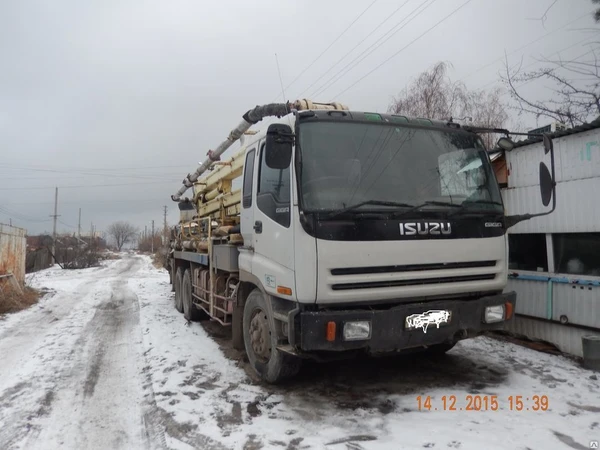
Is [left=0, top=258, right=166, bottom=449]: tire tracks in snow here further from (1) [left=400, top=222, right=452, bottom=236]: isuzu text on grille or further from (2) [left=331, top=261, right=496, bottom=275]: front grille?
(1) [left=400, top=222, right=452, bottom=236]: isuzu text on grille

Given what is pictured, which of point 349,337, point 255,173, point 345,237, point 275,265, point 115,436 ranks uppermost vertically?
point 255,173

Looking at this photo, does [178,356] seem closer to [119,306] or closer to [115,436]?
[115,436]

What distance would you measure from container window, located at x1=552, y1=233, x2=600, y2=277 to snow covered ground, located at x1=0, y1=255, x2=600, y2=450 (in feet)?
3.73

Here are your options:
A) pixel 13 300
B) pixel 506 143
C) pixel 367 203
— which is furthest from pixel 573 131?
pixel 13 300

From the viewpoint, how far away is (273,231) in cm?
411

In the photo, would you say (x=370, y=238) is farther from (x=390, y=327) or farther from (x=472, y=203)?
(x=472, y=203)

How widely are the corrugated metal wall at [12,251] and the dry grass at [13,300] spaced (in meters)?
0.70

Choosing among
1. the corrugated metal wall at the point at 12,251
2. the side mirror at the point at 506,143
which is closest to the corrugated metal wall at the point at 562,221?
the side mirror at the point at 506,143

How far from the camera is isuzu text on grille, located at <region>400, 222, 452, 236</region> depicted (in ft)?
12.3

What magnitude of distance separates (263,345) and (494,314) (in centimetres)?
232

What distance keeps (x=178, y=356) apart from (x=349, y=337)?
321cm

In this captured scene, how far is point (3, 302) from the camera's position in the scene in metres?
9.99

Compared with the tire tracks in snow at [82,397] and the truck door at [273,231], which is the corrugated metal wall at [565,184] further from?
the tire tracks in snow at [82,397]

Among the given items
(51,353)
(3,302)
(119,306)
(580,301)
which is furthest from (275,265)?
(3,302)
